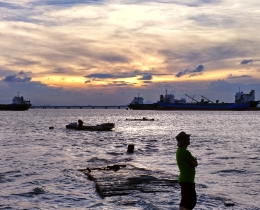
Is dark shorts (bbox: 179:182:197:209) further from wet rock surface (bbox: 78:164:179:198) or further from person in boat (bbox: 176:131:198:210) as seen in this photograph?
wet rock surface (bbox: 78:164:179:198)

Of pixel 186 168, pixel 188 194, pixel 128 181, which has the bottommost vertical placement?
pixel 128 181

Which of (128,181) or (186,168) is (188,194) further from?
(128,181)

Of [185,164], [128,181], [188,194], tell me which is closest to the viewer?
[185,164]

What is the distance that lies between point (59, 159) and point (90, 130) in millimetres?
27875

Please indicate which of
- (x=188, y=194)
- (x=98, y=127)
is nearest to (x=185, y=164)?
(x=188, y=194)

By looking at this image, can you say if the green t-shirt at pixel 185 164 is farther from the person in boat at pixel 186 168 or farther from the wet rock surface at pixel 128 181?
the wet rock surface at pixel 128 181

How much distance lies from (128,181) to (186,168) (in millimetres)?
6760

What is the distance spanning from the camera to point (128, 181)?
14977mm

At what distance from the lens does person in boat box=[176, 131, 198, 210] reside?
8491 mm

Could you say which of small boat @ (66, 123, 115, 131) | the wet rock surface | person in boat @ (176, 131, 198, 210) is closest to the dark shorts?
person in boat @ (176, 131, 198, 210)

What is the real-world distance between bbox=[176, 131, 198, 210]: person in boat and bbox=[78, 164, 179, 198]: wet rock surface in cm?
492

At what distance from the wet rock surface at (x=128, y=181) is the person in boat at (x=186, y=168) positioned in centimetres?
492

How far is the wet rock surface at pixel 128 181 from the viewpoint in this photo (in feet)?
45.0

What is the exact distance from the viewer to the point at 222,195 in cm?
1416
